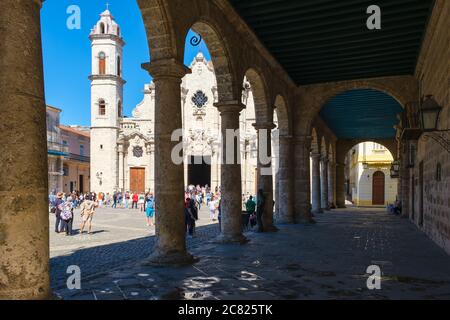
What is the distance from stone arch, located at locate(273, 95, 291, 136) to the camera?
13155 mm

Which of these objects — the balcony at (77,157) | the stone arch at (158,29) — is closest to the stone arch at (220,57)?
the stone arch at (158,29)

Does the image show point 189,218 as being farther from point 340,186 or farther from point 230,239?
point 340,186

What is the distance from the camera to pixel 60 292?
15.8 ft

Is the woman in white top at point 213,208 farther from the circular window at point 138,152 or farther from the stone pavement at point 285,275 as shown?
the circular window at point 138,152

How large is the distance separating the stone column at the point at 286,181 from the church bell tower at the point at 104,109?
2265cm

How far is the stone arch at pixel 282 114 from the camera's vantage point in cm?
1315

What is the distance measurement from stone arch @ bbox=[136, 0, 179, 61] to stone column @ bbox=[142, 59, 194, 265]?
15 cm

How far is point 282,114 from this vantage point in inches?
531

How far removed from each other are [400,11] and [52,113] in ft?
119

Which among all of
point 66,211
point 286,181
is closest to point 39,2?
point 66,211

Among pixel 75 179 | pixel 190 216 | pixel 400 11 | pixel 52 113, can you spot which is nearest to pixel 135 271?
pixel 190 216

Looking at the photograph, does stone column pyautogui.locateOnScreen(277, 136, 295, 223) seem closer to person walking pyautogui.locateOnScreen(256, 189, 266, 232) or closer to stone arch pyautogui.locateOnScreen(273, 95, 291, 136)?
stone arch pyautogui.locateOnScreen(273, 95, 291, 136)

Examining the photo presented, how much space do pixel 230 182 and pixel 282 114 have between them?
517 centimetres

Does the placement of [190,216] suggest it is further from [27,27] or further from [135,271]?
[27,27]
